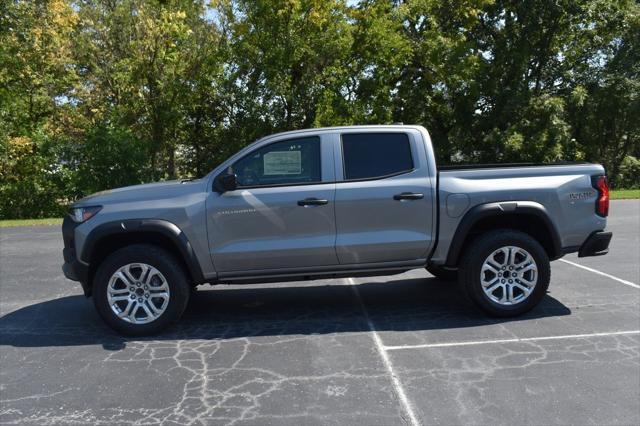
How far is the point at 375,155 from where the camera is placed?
5668 millimetres

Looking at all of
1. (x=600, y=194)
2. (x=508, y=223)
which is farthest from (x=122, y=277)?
(x=600, y=194)

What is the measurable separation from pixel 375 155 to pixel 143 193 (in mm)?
2289

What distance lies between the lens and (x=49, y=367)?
15.2 feet

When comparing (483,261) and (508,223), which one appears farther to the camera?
(508,223)

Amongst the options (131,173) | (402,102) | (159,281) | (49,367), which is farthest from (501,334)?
(402,102)

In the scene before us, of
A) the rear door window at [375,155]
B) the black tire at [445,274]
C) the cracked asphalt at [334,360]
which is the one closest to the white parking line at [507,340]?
the cracked asphalt at [334,360]

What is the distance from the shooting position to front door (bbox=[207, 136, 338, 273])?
537cm

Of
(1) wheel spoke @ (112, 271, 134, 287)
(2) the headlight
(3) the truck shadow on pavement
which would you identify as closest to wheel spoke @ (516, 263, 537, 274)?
(3) the truck shadow on pavement

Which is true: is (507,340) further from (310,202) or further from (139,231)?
(139,231)

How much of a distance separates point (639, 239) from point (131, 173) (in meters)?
15.1

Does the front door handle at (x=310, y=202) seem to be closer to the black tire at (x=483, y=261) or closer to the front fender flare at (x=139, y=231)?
the front fender flare at (x=139, y=231)

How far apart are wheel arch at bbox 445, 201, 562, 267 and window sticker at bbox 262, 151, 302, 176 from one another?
1690mm

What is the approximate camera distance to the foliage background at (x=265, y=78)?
1930 centimetres

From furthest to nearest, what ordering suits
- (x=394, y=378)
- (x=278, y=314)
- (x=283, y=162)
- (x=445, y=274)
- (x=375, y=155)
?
(x=445, y=274), (x=278, y=314), (x=375, y=155), (x=283, y=162), (x=394, y=378)
